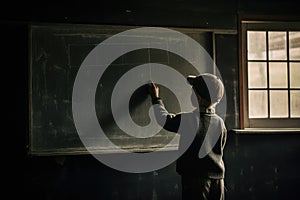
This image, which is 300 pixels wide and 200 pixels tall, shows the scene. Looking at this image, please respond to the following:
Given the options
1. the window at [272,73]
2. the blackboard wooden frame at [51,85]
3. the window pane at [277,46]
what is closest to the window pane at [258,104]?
the window at [272,73]

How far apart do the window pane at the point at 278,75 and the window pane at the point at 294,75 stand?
0.21 ft

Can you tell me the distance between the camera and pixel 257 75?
3.97 m

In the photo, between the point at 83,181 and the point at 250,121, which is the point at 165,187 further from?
Result: the point at 250,121

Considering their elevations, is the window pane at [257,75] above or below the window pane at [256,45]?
below

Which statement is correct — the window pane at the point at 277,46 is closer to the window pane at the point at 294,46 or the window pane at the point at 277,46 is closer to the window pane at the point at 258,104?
the window pane at the point at 294,46

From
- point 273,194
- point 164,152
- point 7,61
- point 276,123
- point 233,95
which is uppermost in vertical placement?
point 7,61

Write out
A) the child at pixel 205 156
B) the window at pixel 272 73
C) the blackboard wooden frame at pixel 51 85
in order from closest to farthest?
the child at pixel 205 156 < the blackboard wooden frame at pixel 51 85 < the window at pixel 272 73

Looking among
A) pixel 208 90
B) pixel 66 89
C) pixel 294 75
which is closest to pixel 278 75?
pixel 294 75

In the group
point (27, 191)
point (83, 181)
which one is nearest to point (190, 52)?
point (83, 181)

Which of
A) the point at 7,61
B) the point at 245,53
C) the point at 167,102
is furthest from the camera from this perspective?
the point at 245,53

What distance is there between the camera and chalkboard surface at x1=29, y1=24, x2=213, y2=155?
11.1 feet

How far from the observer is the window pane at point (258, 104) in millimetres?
3967

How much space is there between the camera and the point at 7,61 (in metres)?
3.33

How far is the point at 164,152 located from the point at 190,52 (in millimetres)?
945
